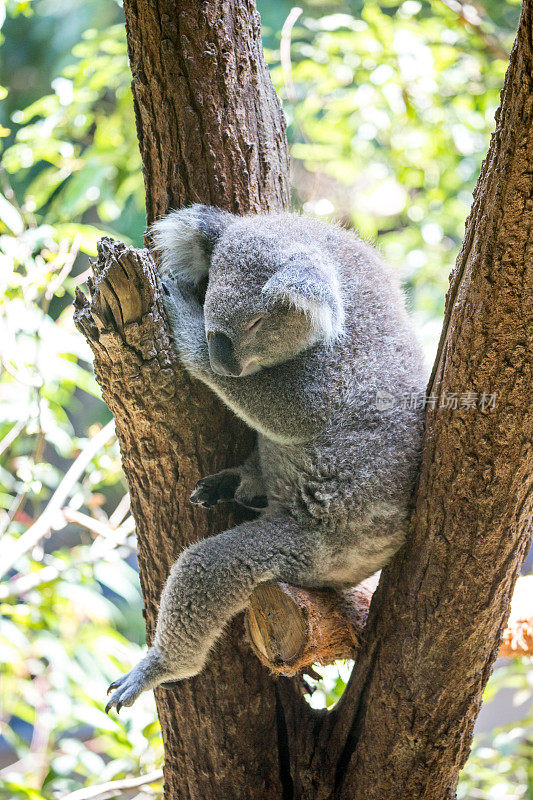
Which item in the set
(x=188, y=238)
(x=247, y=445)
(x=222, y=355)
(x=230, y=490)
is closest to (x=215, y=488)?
(x=230, y=490)

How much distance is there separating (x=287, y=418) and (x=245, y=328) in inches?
10.1

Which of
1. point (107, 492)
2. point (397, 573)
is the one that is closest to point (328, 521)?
point (397, 573)

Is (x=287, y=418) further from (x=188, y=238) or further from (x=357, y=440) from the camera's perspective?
(x=188, y=238)

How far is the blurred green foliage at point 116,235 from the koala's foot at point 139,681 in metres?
0.78

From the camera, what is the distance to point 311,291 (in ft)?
5.00

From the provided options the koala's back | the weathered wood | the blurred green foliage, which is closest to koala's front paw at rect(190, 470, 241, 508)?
the koala's back

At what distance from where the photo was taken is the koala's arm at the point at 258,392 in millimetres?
1691

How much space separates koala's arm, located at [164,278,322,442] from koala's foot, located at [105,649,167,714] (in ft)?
2.24

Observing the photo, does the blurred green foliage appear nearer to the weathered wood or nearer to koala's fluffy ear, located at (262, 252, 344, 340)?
koala's fluffy ear, located at (262, 252, 344, 340)

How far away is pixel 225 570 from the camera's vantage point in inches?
65.6

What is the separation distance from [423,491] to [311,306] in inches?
19.9

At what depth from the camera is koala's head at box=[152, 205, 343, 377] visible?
5.13 feet

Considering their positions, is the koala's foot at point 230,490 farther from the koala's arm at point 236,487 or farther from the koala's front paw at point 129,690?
the koala's front paw at point 129,690

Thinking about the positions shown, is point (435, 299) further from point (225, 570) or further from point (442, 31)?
point (225, 570)
